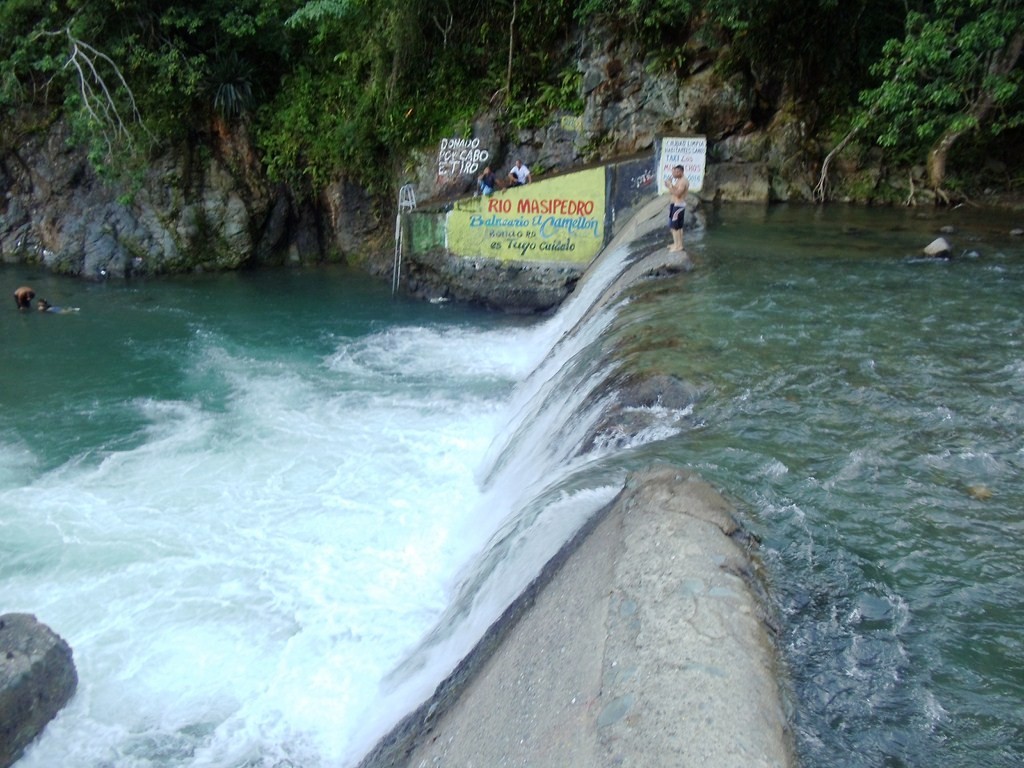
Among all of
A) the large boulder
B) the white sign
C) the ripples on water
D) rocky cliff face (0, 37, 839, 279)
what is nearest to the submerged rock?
the ripples on water

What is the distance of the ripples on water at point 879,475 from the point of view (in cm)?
359

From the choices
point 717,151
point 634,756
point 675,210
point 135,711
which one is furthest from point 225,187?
point 634,756

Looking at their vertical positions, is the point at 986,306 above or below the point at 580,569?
above

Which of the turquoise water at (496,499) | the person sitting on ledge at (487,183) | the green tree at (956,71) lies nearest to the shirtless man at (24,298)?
the turquoise water at (496,499)

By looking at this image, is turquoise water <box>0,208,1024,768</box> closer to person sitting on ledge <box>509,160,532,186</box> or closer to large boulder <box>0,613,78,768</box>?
large boulder <box>0,613,78,768</box>

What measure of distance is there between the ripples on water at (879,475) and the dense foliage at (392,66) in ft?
22.7

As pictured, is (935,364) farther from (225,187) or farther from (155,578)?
(225,187)

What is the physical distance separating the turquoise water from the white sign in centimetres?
307

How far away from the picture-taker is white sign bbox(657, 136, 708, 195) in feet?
51.6

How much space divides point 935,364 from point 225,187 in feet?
57.9

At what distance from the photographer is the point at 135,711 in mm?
5805

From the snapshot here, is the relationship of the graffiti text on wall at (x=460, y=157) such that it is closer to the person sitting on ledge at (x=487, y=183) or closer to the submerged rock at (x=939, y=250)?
the person sitting on ledge at (x=487, y=183)

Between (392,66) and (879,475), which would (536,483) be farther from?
(392,66)

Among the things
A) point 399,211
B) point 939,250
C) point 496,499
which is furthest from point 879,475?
point 399,211
